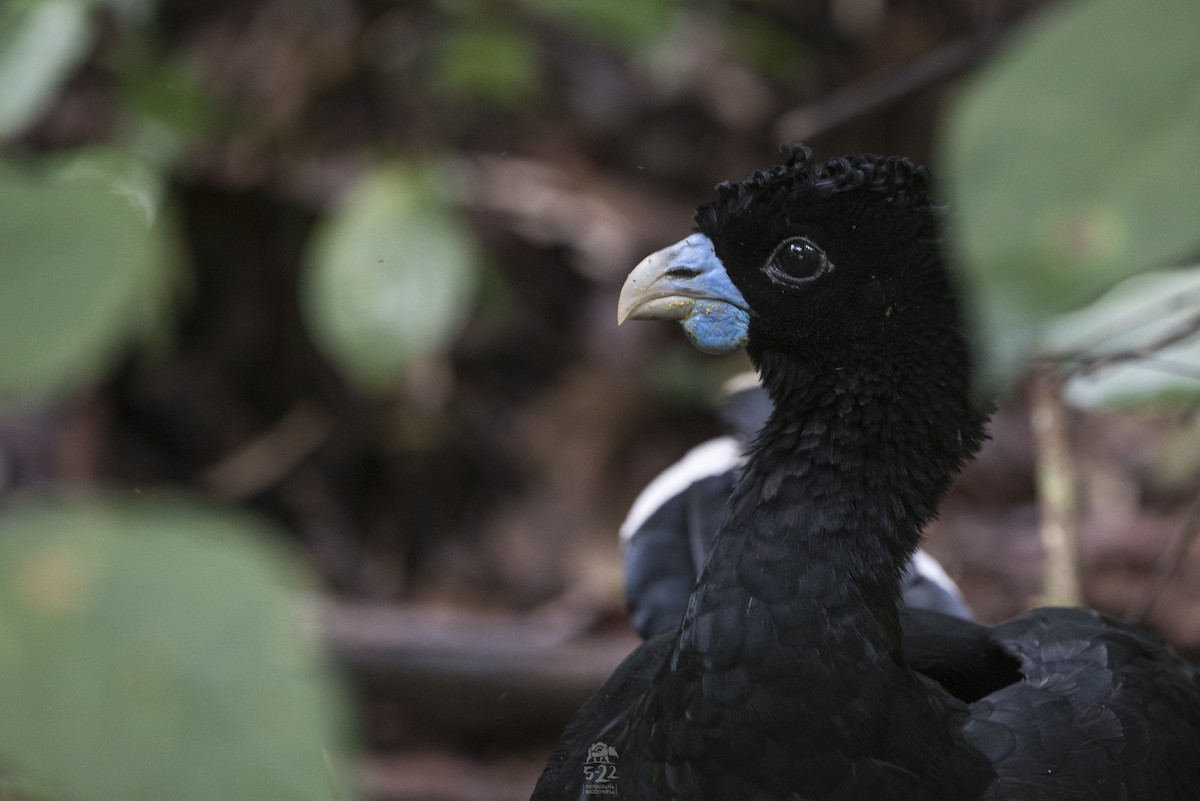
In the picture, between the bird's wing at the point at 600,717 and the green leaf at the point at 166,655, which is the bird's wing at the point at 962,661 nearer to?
the bird's wing at the point at 600,717

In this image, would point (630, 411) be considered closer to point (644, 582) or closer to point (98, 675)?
point (644, 582)

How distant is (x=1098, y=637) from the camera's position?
2.04 metres

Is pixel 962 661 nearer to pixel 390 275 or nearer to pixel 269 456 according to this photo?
pixel 390 275

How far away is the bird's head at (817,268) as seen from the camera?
5.77 feet

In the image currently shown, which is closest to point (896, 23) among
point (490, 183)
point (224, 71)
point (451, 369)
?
point (490, 183)

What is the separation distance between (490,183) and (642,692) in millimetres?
3866

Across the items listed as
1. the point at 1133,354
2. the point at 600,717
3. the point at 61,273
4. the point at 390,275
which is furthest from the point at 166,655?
the point at 390,275

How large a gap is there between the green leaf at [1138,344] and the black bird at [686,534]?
1.72 feet

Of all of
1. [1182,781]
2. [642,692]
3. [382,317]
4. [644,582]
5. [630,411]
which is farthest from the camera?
[630,411]

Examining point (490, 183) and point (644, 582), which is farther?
point (490, 183)

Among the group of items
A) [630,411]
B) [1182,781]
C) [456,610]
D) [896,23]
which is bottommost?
[1182,781]

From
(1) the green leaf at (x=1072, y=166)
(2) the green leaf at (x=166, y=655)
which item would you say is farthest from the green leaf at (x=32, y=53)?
(1) the green leaf at (x=1072, y=166)

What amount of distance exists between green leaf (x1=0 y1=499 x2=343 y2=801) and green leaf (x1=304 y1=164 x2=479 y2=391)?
2926mm

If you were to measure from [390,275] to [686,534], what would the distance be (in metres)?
1.40
